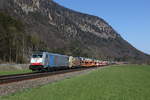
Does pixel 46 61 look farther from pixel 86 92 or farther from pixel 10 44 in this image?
pixel 10 44

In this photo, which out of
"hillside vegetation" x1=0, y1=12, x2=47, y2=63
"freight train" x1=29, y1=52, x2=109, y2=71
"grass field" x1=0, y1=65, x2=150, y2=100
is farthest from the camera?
"hillside vegetation" x1=0, y1=12, x2=47, y2=63

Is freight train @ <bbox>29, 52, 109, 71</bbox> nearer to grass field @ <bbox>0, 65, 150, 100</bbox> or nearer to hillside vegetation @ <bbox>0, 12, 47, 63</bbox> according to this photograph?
grass field @ <bbox>0, 65, 150, 100</bbox>

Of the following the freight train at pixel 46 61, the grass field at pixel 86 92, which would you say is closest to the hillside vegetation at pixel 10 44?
the freight train at pixel 46 61

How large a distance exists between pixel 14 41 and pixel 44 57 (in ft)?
122

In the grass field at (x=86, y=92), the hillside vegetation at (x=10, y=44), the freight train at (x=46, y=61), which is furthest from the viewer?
the hillside vegetation at (x=10, y=44)

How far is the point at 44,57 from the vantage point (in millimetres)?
43375

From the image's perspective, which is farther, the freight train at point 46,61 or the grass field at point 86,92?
the freight train at point 46,61

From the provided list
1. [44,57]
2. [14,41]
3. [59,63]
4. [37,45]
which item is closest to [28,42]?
[37,45]

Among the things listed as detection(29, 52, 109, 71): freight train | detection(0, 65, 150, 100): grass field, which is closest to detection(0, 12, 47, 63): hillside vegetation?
detection(29, 52, 109, 71): freight train

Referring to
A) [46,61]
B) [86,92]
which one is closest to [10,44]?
[46,61]

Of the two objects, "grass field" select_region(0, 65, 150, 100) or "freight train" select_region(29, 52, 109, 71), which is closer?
"grass field" select_region(0, 65, 150, 100)

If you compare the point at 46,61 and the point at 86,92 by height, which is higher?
the point at 46,61

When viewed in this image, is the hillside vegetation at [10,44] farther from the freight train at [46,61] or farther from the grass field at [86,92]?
the grass field at [86,92]

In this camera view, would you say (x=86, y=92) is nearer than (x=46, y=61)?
Yes
